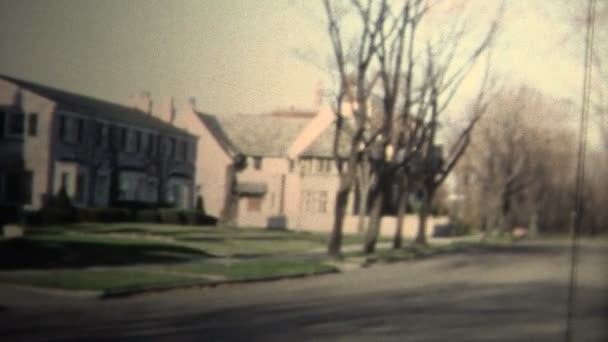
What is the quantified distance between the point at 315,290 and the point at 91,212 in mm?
1816

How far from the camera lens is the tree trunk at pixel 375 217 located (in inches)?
163

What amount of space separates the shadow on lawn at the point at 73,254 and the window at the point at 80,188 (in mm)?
195

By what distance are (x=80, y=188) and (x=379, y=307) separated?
232cm

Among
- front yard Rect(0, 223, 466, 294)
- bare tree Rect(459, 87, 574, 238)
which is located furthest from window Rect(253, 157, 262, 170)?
bare tree Rect(459, 87, 574, 238)

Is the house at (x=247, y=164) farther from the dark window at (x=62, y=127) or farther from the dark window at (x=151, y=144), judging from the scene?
the dark window at (x=62, y=127)

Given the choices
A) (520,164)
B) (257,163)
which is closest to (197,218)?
(257,163)

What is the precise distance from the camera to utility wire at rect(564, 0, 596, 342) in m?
4.08

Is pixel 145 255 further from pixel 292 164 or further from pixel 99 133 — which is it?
pixel 292 164

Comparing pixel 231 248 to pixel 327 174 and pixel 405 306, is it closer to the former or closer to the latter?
pixel 327 174

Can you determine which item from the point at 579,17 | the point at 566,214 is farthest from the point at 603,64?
the point at 566,214

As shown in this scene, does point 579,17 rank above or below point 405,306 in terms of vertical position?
above

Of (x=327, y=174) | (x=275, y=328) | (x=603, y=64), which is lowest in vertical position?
(x=275, y=328)

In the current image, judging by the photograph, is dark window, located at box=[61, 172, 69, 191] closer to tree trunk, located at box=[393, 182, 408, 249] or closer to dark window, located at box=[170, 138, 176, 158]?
dark window, located at box=[170, 138, 176, 158]

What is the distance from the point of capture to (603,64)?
4.19 metres
